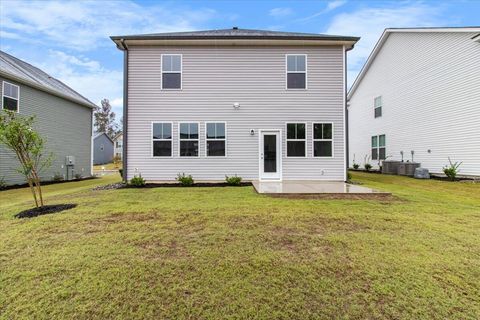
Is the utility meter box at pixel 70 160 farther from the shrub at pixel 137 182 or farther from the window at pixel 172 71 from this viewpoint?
the window at pixel 172 71

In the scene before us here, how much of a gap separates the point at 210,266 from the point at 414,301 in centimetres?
207

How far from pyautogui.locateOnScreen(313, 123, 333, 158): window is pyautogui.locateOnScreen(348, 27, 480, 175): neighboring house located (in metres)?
6.24

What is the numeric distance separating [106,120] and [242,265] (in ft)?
192

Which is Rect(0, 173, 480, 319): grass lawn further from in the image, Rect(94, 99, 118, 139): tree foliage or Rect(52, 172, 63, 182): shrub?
Rect(94, 99, 118, 139): tree foliage

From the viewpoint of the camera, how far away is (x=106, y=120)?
53031 mm

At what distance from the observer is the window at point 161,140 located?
1029 centimetres

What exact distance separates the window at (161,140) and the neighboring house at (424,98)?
12.9m

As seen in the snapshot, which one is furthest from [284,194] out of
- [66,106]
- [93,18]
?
[66,106]

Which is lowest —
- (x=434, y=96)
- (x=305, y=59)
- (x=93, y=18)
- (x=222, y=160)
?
(x=222, y=160)

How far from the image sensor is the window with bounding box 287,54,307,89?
10406 millimetres

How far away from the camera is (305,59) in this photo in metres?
10.4

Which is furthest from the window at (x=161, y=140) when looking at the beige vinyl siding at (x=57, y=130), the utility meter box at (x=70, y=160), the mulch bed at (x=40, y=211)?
the utility meter box at (x=70, y=160)

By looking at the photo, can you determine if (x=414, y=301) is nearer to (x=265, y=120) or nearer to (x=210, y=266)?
(x=210, y=266)

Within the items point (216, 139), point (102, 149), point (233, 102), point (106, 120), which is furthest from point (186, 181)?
point (106, 120)
